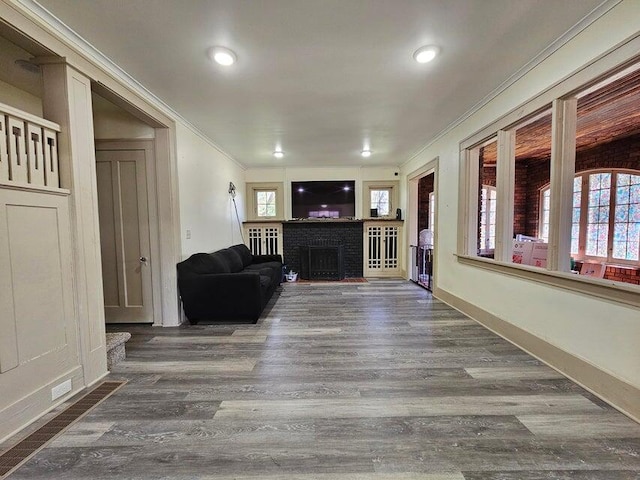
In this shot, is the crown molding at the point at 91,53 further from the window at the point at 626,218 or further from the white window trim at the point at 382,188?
the window at the point at 626,218

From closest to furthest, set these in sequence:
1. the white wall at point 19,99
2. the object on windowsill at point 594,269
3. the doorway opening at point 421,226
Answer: the white wall at point 19,99, the object on windowsill at point 594,269, the doorway opening at point 421,226

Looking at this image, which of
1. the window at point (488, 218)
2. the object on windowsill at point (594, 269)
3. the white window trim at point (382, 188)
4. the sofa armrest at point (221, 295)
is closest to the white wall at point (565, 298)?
the window at point (488, 218)

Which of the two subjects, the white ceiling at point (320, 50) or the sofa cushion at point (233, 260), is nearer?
the white ceiling at point (320, 50)

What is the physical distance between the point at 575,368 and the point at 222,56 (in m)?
3.59

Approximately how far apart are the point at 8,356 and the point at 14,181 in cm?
102

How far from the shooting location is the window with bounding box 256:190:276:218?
6457mm

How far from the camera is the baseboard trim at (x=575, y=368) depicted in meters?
1.72

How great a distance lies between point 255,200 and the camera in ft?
21.2

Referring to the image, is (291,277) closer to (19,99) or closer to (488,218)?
(488,218)

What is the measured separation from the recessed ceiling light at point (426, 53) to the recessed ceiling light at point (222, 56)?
143 centimetres

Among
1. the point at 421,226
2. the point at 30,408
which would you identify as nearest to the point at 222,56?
the point at 30,408

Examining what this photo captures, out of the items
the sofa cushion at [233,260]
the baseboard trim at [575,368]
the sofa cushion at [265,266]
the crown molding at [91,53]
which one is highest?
the crown molding at [91,53]

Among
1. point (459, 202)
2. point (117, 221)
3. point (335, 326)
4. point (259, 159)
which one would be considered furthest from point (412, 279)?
point (117, 221)

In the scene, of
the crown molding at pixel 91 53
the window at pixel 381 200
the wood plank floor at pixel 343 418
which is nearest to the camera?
the wood plank floor at pixel 343 418
